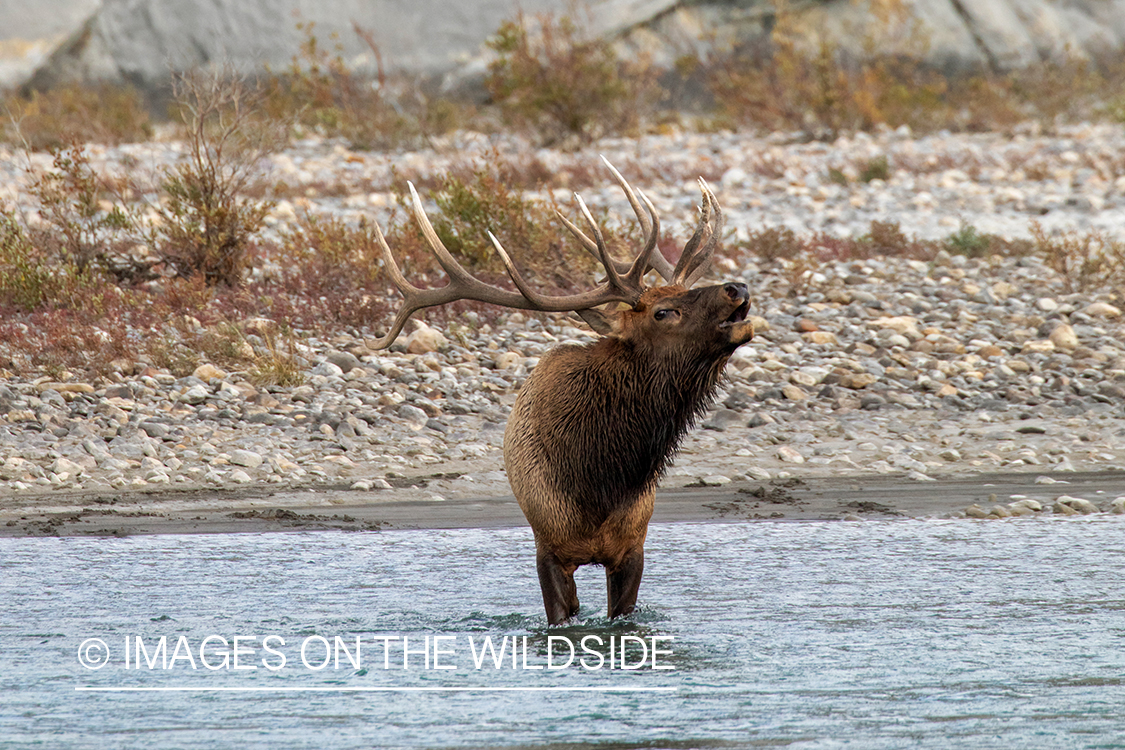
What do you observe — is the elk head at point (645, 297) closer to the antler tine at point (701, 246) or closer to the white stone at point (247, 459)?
the antler tine at point (701, 246)

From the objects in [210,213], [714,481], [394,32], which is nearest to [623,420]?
[714,481]

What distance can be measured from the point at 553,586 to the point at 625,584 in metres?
0.28

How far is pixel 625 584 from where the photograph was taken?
5.36m

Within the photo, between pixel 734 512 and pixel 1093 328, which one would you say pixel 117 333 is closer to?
pixel 734 512

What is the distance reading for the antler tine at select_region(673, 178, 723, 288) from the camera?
5.70m

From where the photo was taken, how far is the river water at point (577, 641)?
14.3ft

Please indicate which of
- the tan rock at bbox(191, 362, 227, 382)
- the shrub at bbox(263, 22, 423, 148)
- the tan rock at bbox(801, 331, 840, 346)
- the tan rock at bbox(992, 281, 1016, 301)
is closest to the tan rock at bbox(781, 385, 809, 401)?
the tan rock at bbox(801, 331, 840, 346)

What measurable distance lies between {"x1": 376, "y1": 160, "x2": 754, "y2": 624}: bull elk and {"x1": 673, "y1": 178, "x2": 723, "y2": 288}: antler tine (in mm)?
160

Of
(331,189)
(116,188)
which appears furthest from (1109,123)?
(116,188)

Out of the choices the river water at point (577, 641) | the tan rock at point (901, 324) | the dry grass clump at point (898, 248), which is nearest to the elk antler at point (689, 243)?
the river water at point (577, 641)

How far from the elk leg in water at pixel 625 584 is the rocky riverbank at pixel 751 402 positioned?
1356 millimetres

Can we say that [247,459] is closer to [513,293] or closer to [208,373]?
[208,373]

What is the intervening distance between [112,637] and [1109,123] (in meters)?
18.4

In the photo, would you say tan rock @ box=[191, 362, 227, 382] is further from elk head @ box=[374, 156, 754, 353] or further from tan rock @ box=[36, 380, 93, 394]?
elk head @ box=[374, 156, 754, 353]
